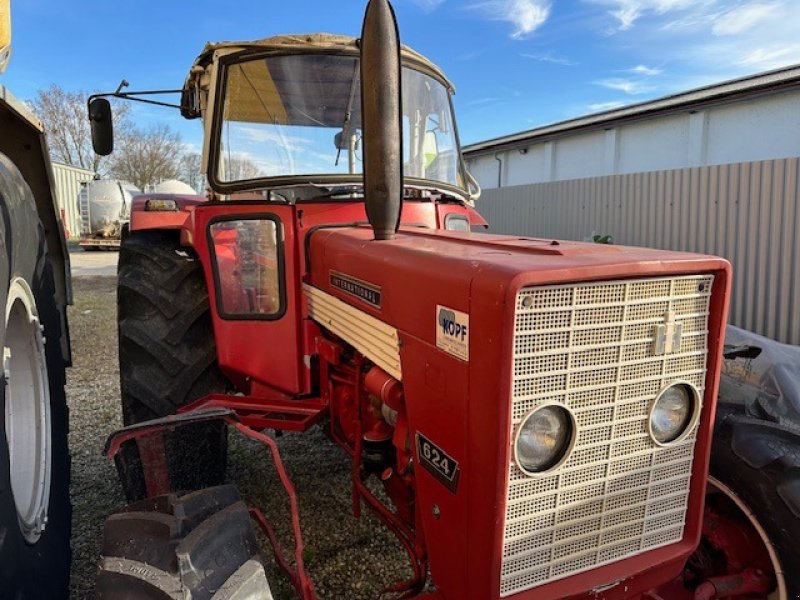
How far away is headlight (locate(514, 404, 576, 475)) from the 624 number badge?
0.55 feet

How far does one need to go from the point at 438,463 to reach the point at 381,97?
1.01 m

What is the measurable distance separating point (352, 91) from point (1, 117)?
1.40 metres

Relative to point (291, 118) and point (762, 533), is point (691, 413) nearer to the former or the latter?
point (762, 533)

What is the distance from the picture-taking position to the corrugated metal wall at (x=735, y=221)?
6145 millimetres

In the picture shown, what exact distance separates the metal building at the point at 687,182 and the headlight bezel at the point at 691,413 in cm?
543

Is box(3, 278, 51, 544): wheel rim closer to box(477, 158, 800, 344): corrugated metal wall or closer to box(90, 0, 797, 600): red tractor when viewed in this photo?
box(90, 0, 797, 600): red tractor

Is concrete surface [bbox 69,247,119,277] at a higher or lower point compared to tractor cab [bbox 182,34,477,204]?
lower

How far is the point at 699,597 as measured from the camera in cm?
188

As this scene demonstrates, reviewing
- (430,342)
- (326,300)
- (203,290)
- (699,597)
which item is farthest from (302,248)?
(699,597)

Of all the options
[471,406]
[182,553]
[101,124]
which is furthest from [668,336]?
[101,124]

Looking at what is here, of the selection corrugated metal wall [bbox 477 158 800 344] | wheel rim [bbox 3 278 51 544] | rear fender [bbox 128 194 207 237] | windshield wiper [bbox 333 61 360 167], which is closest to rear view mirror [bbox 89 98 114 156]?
rear fender [bbox 128 194 207 237]

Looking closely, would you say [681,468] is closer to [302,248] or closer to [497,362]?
[497,362]

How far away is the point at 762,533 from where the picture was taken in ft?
6.02

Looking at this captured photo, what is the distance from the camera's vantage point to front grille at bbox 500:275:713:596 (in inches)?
53.1
